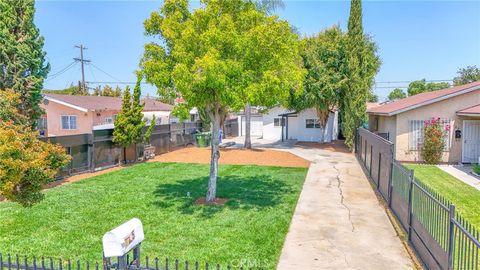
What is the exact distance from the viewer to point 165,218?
820cm

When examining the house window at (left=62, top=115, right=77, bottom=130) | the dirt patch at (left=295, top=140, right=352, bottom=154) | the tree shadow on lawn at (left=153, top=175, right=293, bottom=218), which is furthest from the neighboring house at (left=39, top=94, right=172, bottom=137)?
the dirt patch at (left=295, top=140, right=352, bottom=154)

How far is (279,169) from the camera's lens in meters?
15.5

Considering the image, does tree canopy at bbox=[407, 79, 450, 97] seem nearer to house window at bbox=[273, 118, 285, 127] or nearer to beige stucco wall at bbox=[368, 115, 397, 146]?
house window at bbox=[273, 118, 285, 127]

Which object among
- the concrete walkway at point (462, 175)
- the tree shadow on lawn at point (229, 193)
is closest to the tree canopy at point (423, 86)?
the concrete walkway at point (462, 175)

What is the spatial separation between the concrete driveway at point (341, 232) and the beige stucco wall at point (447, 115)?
6153 millimetres

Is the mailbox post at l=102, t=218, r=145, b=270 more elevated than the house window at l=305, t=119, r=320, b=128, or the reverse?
the house window at l=305, t=119, r=320, b=128

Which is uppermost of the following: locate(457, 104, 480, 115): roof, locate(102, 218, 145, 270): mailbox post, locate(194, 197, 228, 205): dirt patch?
locate(457, 104, 480, 115): roof

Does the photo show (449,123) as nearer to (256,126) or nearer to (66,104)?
(256,126)

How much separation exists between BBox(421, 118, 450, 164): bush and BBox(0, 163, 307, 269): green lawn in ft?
22.9

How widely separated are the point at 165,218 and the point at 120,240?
5.02m

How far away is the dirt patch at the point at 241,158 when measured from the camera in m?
17.3

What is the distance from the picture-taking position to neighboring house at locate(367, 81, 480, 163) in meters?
16.1

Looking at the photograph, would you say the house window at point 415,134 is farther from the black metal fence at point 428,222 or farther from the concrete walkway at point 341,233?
the black metal fence at point 428,222

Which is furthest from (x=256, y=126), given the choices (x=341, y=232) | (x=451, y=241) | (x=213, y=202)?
(x=451, y=241)
